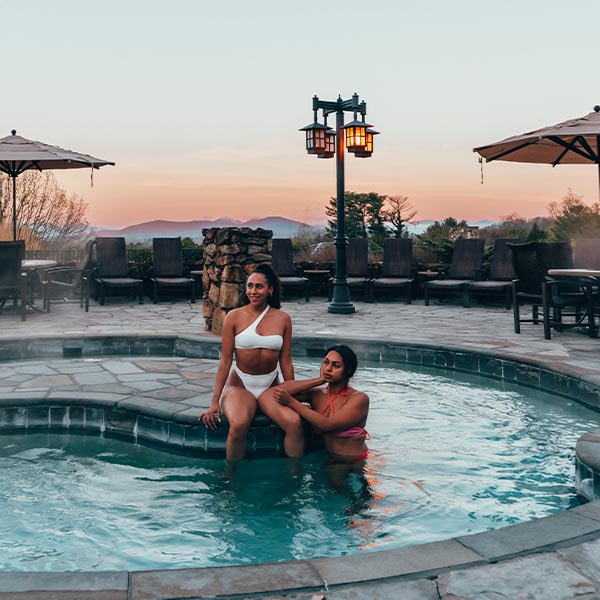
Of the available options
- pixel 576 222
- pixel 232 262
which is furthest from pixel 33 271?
pixel 576 222

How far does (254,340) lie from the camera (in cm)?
387

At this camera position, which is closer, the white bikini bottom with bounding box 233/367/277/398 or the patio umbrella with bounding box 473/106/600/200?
the white bikini bottom with bounding box 233/367/277/398

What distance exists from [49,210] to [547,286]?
18089mm

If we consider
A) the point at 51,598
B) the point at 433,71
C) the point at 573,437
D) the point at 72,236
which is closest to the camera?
the point at 51,598

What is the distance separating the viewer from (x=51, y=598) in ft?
6.44

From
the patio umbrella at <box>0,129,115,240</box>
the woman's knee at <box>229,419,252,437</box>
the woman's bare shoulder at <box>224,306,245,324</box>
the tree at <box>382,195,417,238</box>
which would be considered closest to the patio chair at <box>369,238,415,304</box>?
the patio umbrella at <box>0,129,115,240</box>

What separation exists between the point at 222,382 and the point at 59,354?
151 inches

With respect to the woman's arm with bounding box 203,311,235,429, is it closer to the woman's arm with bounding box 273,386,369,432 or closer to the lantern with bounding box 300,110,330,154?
the woman's arm with bounding box 273,386,369,432

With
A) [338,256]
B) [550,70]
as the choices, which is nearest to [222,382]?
[338,256]

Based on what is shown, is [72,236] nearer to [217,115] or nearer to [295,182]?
[295,182]

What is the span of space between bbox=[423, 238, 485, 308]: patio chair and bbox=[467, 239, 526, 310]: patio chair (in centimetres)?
21

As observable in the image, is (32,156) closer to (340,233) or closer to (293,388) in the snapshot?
(340,233)

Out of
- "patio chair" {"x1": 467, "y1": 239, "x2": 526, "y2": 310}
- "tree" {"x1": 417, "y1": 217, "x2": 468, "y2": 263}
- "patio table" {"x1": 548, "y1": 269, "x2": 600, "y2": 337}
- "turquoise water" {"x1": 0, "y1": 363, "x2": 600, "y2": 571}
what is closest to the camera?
"turquoise water" {"x1": 0, "y1": 363, "x2": 600, "y2": 571}

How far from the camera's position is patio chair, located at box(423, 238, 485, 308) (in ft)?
35.7
